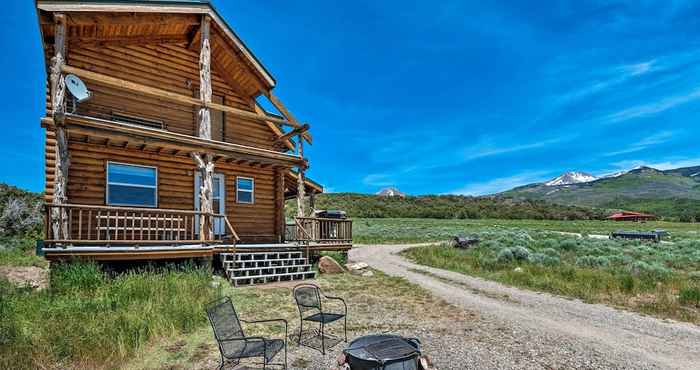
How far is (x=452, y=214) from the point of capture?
69.8 meters

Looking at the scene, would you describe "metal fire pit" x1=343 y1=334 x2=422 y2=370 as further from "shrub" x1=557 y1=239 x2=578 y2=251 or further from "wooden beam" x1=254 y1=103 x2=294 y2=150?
"shrub" x1=557 y1=239 x2=578 y2=251

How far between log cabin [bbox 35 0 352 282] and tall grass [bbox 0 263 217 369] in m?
1.35

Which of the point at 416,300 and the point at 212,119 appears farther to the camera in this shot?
the point at 212,119

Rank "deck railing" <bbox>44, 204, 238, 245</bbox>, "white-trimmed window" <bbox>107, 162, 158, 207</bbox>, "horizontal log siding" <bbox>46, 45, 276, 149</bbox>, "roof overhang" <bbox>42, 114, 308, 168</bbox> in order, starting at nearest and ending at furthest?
"deck railing" <bbox>44, 204, 238, 245</bbox> < "roof overhang" <bbox>42, 114, 308, 168</bbox> < "white-trimmed window" <bbox>107, 162, 158, 207</bbox> < "horizontal log siding" <bbox>46, 45, 276, 149</bbox>

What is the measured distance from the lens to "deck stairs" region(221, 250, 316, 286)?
11.1 m

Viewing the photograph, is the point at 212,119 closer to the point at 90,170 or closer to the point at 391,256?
the point at 90,170

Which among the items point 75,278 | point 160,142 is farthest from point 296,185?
point 75,278

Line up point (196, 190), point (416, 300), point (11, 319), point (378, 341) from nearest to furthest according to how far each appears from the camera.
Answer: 1. point (378, 341)
2. point (11, 319)
3. point (416, 300)
4. point (196, 190)

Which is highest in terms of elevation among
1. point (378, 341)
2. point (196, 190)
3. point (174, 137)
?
point (174, 137)

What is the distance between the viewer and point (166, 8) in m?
12.0

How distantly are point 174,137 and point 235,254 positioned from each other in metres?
3.98

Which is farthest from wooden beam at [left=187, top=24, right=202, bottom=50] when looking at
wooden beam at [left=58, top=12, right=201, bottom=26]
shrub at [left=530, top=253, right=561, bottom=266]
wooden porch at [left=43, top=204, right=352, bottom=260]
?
shrub at [left=530, top=253, right=561, bottom=266]

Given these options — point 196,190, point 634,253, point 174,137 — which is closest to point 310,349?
point 174,137

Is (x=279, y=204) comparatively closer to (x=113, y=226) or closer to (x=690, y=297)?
(x=113, y=226)
